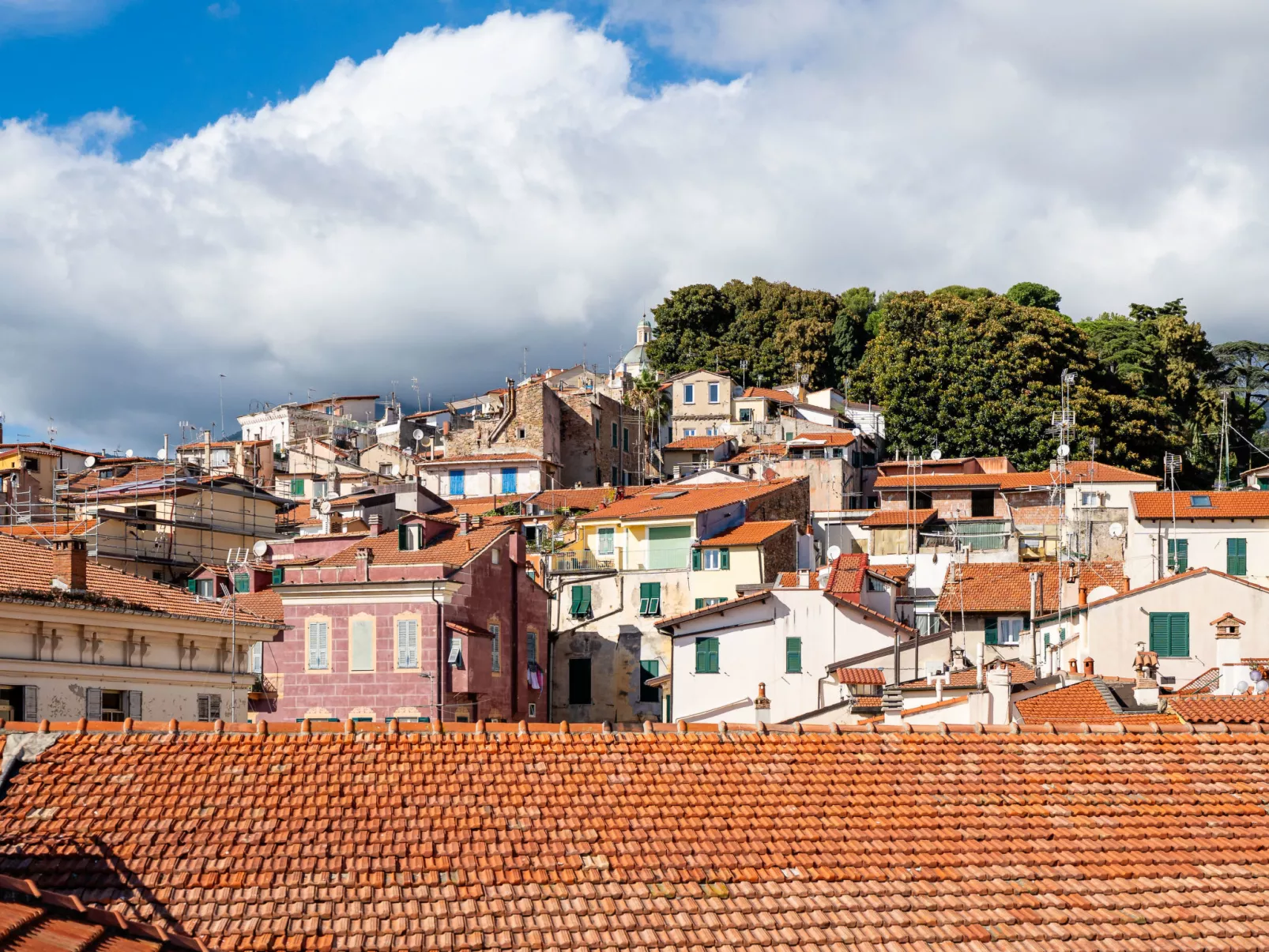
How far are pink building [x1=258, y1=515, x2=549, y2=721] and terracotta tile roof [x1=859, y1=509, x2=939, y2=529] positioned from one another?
21141 millimetres

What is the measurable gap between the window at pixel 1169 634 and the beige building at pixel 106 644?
20.9 m

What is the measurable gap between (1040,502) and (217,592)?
3394 cm

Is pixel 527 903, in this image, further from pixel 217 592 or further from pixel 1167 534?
pixel 1167 534

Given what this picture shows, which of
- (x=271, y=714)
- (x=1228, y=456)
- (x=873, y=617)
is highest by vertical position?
(x=1228, y=456)

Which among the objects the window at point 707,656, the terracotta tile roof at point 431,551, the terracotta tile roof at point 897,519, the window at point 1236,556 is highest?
the terracotta tile roof at point 897,519

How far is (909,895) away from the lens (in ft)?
43.9

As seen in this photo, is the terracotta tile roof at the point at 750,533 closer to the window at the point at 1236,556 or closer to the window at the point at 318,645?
the window at the point at 1236,556

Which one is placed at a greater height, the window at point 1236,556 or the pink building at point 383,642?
the window at point 1236,556

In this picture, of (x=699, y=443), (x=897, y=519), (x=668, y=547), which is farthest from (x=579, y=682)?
(x=699, y=443)

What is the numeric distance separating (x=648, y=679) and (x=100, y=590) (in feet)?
81.5

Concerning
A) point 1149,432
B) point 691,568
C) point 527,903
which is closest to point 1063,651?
point 691,568

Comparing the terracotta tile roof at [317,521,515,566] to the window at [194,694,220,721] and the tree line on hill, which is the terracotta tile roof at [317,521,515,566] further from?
the tree line on hill

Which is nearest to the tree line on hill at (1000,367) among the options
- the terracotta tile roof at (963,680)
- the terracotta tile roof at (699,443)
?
the terracotta tile roof at (699,443)

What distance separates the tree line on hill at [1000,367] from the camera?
7406cm
